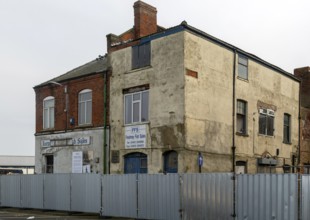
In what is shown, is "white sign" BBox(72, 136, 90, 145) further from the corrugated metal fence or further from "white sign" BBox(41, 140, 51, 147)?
the corrugated metal fence

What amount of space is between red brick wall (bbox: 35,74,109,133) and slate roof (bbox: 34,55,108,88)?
0.28m

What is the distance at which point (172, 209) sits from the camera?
53.9 feet

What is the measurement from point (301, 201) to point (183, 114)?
29.3 feet

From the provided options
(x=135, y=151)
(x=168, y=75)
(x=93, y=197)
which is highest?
(x=168, y=75)

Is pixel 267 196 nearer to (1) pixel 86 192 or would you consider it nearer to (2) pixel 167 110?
(1) pixel 86 192

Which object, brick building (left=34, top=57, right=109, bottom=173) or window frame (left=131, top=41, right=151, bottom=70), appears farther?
brick building (left=34, top=57, right=109, bottom=173)

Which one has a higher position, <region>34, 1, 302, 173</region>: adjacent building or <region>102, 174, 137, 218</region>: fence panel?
<region>34, 1, 302, 173</region>: adjacent building

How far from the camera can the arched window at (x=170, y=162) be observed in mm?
21656

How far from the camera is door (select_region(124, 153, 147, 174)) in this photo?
23172 millimetres

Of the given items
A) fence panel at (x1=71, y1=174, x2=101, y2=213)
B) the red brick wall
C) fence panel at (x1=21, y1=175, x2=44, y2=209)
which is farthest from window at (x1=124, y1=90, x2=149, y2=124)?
fence panel at (x1=21, y1=175, x2=44, y2=209)

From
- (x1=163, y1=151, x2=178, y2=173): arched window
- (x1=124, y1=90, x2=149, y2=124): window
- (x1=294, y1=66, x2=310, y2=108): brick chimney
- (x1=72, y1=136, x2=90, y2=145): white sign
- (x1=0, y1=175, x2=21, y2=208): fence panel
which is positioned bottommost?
(x1=0, y1=175, x2=21, y2=208): fence panel

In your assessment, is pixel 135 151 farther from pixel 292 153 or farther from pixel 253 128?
pixel 292 153

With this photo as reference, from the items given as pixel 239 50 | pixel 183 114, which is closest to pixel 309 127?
pixel 239 50

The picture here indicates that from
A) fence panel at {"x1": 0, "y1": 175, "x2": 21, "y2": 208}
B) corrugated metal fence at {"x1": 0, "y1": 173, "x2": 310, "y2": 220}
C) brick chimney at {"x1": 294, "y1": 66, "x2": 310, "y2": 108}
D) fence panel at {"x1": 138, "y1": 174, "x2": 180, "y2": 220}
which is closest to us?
corrugated metal fence at {"x1": 0, "y1": 173, "x2": 310, "y2": 220}
